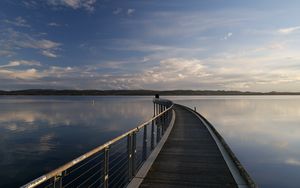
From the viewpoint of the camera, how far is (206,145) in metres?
9.85

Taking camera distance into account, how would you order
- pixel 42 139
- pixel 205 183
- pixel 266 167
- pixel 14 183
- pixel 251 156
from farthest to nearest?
pixel 42 139 < pixel 251 156 < pixel 266 167 < pixel 14 183 < pixel 205 183

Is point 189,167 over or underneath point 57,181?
underneath

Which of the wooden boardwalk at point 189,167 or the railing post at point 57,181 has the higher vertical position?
the railing post at point 57,181

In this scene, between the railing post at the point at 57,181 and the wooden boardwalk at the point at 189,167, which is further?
the wooden boardwalk at the point at 189,167

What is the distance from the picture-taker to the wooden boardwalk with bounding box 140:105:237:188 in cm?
575

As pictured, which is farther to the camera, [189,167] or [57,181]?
[189,167]

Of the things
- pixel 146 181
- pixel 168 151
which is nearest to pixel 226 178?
pixel 146 181

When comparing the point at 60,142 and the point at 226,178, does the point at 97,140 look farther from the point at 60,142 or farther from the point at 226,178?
the point at 226,178

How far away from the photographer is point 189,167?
22.7 feet

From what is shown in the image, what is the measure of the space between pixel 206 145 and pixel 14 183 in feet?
25.0

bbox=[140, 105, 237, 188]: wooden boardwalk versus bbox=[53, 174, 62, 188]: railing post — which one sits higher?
bbox=[53, 174, 62, 188]: railing post

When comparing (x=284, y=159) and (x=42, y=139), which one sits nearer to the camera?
(x=284, y=159)

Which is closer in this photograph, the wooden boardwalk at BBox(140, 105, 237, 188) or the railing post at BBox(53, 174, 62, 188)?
the railing post at BBox(53, 174, 62, 188)

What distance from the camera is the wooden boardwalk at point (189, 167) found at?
5750 millimetres
